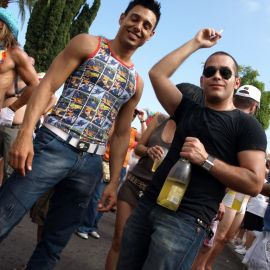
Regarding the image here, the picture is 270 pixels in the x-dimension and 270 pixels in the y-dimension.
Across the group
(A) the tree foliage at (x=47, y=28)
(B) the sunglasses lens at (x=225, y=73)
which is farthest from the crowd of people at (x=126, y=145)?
(A) the tree foliage at (x=47, y=28)

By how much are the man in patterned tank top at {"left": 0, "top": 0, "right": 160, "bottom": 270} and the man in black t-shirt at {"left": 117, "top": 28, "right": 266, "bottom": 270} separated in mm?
519

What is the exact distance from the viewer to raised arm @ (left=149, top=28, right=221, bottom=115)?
120 inches

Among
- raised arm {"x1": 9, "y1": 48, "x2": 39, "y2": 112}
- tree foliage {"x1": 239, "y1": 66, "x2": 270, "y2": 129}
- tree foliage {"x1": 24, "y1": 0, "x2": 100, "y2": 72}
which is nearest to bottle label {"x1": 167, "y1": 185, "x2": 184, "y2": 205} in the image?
raised arm {"x1": 9, "y1": 48, "x2": 39, "y2": 112}

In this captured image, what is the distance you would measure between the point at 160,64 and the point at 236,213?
3505 mm

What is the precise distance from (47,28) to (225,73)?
93.3 feet

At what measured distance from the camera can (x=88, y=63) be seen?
10.2ft

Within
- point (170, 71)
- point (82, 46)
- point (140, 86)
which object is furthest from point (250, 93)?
point (82, 46)

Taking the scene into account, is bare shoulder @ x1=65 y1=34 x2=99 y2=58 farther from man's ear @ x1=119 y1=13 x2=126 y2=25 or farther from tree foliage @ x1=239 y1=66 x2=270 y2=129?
tree foliage @ x1=239 y1=66 x2=270 y2=129

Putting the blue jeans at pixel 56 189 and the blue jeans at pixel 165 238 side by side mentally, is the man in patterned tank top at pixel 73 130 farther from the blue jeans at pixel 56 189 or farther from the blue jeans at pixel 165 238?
the blue jeans at pixel 165 238

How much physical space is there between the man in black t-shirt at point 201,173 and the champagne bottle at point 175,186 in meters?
0.05

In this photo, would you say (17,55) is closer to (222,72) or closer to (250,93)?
(222,72)

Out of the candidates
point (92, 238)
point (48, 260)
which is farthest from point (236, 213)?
point (48, 260)

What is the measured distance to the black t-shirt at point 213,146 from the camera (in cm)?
263

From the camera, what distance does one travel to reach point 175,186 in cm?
262
